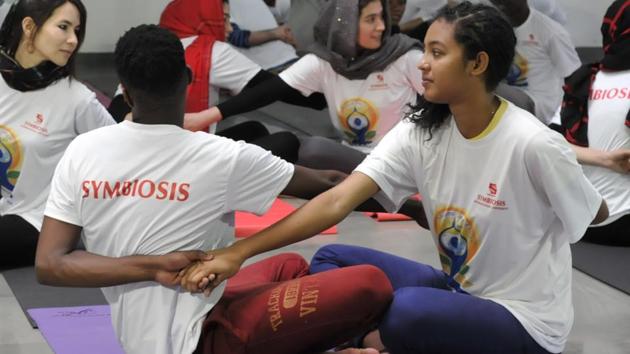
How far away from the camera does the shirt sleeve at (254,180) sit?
2697mm

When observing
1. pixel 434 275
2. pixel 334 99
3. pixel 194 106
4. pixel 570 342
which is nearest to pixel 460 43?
pixel 434 275

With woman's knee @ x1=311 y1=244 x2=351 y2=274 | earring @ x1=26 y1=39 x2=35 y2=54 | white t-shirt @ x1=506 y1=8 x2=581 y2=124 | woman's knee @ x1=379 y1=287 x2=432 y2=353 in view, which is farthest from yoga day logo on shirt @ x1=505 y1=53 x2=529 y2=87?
woman's knee @ x1=379 y1=287 x2=432 y2=353

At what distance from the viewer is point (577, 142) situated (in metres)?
4.58

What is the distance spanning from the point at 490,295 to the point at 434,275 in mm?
258

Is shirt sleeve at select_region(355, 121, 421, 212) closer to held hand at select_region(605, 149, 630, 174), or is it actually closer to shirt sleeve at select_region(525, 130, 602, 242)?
shirt sleeve at select_region(525, 130, 602, 242)

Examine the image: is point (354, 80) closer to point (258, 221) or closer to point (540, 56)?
point (258, 221)

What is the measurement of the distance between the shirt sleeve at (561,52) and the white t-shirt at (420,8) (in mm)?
958

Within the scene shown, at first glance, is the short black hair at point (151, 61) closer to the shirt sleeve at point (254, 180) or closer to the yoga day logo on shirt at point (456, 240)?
the shirt sleeve at point (254, 180)

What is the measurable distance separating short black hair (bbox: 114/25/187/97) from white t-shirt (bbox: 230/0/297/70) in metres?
3.79

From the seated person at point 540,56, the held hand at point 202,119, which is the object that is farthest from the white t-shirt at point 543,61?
the held hand at point 202,119

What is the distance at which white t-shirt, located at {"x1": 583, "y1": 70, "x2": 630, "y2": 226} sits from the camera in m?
4.39

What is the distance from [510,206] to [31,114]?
6.36 feet

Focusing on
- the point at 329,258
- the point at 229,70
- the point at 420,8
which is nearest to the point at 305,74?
the point at 229,70

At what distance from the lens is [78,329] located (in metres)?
3.39
